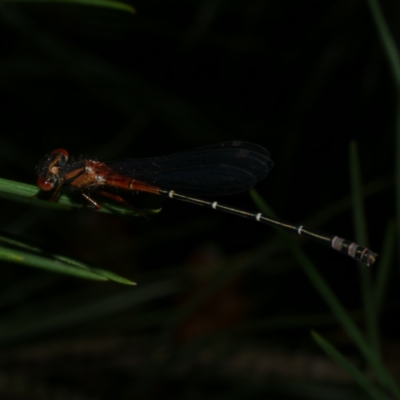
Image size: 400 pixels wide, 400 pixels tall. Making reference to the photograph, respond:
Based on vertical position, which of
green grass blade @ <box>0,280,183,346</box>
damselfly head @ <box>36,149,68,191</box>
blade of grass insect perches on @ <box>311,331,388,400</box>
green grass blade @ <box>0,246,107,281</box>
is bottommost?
blade of grass insect perches on @ <box>311,331,388,400</box>

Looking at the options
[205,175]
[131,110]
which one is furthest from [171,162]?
[131,110]

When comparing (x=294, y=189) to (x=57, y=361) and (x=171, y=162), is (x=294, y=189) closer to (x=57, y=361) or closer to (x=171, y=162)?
(x=171, y=162)

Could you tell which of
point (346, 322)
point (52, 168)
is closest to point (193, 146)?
point (52, 168)

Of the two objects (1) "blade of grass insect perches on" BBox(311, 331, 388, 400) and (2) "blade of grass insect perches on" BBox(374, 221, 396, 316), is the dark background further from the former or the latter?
(1) "blade of grass insect perches on" BBox(311, 331, 388, 400)

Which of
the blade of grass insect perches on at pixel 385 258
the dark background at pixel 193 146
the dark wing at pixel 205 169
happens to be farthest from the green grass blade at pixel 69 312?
the blade of grass insect perches on at pixel 385 258

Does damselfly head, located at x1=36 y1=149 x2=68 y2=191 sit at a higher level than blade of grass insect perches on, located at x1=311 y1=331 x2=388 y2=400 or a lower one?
higher

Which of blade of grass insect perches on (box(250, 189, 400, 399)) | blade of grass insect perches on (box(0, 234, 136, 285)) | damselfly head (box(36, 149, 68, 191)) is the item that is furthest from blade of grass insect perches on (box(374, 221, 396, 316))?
damselfly head (box(36, 149, 68, 191))

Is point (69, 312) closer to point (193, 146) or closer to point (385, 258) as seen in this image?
point (193, 146)
